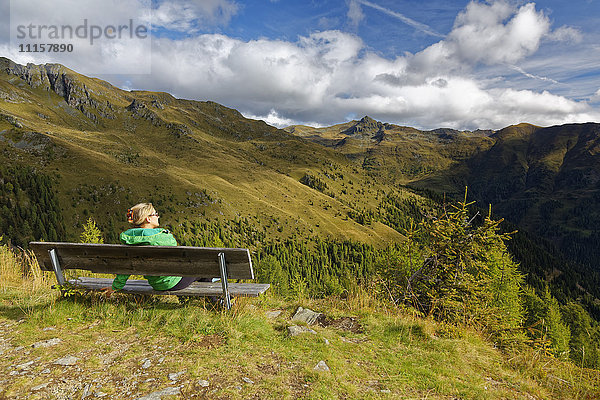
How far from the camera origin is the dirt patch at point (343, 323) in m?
6.75

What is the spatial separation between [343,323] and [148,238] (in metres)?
5.06

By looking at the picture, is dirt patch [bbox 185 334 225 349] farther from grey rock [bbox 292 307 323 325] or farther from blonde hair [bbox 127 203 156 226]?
blonde hair [bbox 127 203 156 226]

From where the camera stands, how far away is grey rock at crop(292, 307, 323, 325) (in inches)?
278

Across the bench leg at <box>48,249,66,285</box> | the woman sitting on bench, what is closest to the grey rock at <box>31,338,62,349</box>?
the woman sitting on bench

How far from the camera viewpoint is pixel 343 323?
7113 mm

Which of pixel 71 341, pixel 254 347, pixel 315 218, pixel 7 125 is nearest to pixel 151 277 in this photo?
pixel 71 341

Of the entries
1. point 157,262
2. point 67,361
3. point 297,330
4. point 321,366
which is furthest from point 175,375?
point 297,330

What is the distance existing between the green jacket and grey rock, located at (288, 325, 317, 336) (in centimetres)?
275

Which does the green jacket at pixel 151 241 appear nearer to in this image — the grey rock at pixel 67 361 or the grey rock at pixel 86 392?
the grey rock at pixel 67 361

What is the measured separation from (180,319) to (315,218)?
19326 cm

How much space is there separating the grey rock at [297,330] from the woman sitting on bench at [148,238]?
251cm

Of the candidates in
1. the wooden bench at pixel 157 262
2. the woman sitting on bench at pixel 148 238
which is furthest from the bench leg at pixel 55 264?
the woman sitting on bench at pixel 148 238

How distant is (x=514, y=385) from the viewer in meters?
4.75

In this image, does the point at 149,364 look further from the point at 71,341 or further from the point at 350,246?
the point at 350,246
